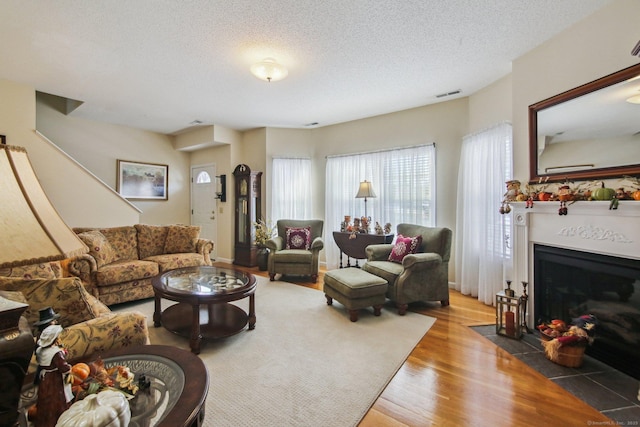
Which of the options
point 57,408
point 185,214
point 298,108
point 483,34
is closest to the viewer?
point 57,408

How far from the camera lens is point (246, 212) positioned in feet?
17.1

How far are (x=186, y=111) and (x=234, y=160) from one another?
4.35ft

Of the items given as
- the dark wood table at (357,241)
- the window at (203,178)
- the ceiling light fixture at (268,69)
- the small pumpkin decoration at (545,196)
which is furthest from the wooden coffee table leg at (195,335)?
the window at (203,178)

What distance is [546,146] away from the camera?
7.92 feet

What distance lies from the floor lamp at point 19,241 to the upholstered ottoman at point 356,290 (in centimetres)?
236

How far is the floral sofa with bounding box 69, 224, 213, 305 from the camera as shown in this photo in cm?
293

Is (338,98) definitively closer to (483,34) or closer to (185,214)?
(483,34)

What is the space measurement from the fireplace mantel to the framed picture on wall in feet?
20.0

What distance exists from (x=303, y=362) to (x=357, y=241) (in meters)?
2.26

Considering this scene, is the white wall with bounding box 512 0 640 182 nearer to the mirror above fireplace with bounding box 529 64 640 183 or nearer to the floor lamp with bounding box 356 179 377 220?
the mirror above fireplace with bounding box 529 64 640 183

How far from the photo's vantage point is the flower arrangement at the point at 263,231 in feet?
16.0

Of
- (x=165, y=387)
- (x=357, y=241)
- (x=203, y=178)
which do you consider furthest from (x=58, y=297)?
(x=203, y=178)

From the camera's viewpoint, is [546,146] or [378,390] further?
[546,146]

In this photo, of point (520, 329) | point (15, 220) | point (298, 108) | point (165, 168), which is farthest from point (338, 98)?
point (165, 168)
